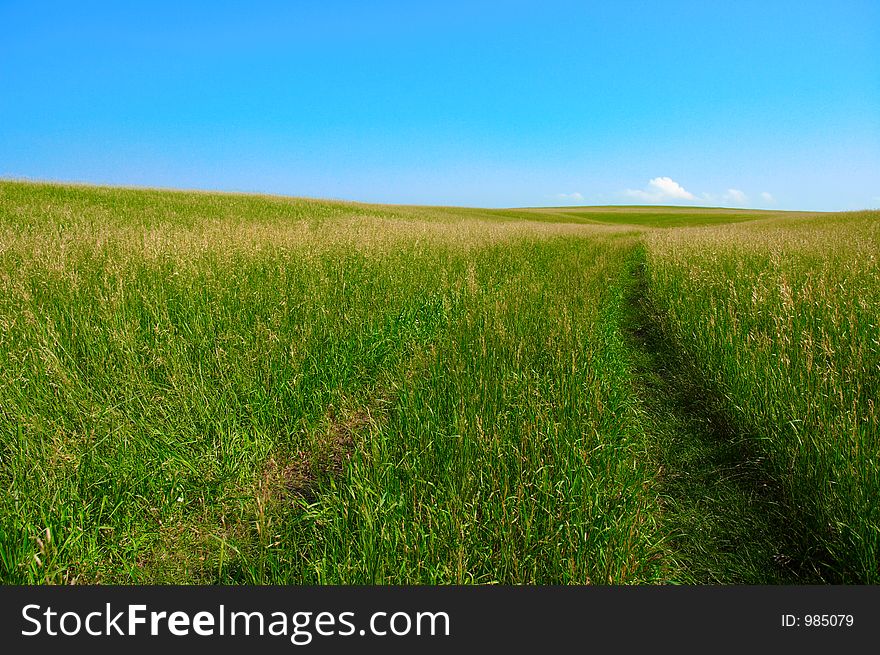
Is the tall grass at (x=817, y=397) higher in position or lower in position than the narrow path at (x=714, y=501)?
higher

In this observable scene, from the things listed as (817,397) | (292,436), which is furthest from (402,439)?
(817,397)

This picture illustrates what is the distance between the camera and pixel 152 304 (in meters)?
3.95

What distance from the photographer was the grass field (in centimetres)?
191

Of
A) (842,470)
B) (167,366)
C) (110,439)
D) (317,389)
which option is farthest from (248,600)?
(842,470)

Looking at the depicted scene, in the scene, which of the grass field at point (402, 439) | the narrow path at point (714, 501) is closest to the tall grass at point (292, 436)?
the grass field at point (402, 439)

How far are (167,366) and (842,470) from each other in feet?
13.6

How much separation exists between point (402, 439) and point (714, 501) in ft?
6.04

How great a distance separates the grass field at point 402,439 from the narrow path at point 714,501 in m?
0.01

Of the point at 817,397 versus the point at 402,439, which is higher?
the point at 817,397

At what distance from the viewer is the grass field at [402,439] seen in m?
1.91

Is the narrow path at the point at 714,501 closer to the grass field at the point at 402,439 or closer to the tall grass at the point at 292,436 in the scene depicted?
the grass field at the point at 402,439

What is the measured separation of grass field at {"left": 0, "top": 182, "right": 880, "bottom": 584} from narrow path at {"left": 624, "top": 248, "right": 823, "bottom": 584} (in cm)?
1

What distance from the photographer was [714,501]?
251cm

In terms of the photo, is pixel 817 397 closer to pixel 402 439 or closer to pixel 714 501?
pixel 714 501
